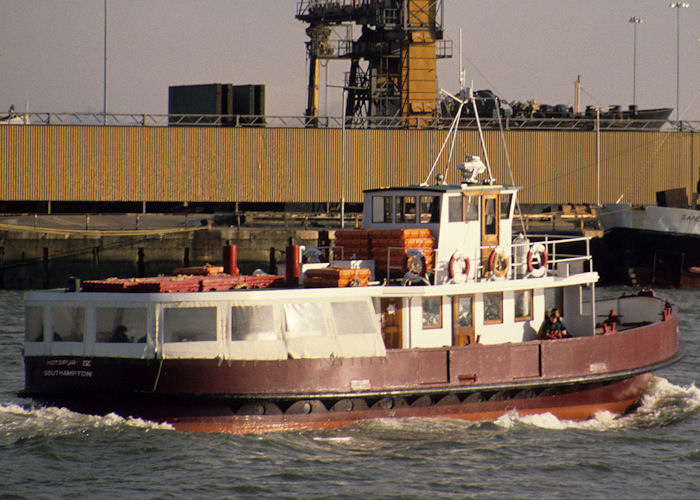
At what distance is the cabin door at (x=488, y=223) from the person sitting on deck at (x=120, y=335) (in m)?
7.86

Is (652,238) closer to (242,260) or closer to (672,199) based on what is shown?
(672,199)

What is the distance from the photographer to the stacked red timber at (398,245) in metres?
20.2

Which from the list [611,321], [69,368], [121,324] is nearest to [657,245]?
[611,321]

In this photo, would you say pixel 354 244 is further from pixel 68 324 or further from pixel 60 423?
pixel 60 423

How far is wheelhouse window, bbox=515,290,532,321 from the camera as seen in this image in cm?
2142

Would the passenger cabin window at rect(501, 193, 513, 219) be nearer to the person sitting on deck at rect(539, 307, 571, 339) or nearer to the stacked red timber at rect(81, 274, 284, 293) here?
the person sitting on deck at rect(539, 307, 571, 339)

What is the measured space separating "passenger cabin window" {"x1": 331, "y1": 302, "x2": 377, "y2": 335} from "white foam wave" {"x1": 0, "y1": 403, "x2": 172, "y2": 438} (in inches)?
143

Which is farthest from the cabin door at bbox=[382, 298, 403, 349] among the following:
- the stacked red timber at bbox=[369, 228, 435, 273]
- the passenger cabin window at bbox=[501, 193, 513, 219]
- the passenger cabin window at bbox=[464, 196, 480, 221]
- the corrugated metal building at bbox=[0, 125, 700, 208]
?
the corrugated metal building at bbox=[0, 125, 700, 208]

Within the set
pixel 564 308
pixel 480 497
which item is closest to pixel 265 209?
pixel 564 308

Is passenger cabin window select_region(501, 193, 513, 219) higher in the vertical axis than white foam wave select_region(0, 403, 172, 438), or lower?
higher

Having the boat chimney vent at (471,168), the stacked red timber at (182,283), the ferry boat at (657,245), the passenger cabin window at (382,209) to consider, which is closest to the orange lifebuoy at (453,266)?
the passenger cabin window at (382,209)

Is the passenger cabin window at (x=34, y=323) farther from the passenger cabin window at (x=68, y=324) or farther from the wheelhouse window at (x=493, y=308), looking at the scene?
the wheelhouse window at (x=493, y=308)

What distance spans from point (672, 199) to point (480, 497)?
121 ft

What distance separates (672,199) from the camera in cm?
4900
